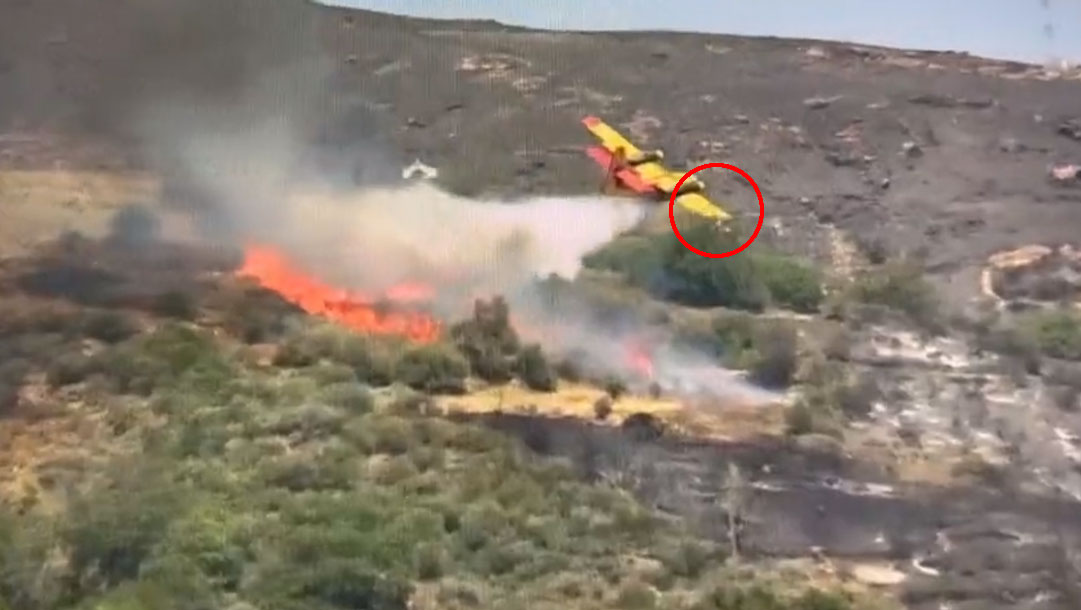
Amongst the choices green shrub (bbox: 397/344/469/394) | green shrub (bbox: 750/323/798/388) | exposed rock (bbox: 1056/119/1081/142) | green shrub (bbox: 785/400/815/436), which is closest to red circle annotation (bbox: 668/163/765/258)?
green shrub (bbox: 750/323/798/388)

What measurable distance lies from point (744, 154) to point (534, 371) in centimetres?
61

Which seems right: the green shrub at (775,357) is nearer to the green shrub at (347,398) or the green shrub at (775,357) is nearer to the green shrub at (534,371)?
the green shrub at (534,371)

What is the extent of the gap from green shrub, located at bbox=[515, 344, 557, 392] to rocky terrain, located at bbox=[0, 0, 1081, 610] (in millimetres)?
44

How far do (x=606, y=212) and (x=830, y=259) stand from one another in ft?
1.37

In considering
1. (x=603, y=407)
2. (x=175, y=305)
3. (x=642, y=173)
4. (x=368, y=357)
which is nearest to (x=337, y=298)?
(x=368, y=357)

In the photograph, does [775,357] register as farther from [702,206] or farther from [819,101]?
[819,101]

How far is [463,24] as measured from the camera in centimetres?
280

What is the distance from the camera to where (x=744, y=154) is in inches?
109

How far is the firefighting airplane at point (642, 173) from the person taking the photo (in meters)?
2.70

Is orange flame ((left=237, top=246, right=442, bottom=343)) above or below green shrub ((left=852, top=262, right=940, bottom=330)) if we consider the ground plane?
below

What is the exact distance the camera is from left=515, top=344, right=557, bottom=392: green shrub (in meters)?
2.54

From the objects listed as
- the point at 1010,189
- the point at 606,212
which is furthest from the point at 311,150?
the point at 1010,189

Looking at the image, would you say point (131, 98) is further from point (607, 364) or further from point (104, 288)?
point (607, 364)

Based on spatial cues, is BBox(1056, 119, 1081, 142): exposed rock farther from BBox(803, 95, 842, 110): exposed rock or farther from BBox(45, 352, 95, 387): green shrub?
BBox(45, 352, 95, 387): green shrub
